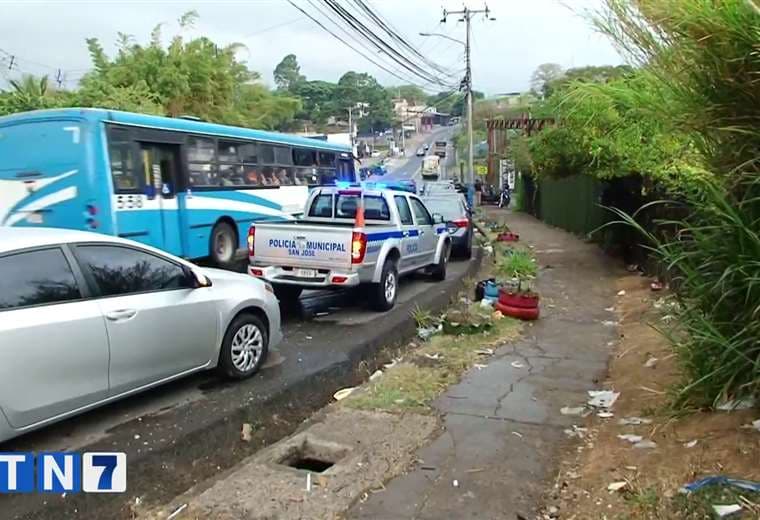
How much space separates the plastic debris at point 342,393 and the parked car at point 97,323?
0.91 metres

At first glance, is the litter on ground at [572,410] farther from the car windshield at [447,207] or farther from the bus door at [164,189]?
the car windshield at [447,207]

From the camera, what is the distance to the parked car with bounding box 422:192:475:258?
1596 centimetres

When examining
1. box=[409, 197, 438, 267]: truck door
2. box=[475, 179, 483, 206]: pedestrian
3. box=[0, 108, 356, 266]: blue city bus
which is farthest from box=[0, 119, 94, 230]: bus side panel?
box=[475, 179, 483, 206]: pedestrian

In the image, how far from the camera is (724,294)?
4.48 meters

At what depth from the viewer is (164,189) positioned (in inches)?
475

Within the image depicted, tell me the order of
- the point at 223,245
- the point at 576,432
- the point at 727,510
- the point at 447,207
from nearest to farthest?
the point at 727,510
the point at 576,432
the point at 223,245
the point at 447,207

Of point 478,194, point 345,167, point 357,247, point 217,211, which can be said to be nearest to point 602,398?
point 357,247

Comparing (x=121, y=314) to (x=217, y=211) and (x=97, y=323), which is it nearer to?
(x=97, y=323)

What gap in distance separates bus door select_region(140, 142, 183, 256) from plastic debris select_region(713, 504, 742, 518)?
10206 mm

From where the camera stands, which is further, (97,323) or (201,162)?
(201,162)

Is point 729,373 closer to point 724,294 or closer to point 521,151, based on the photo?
point 724,294

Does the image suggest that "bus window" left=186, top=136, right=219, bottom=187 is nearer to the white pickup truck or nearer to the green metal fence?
the white pickup truck

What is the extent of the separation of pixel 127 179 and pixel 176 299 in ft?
20.7

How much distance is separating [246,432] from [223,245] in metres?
8.93
